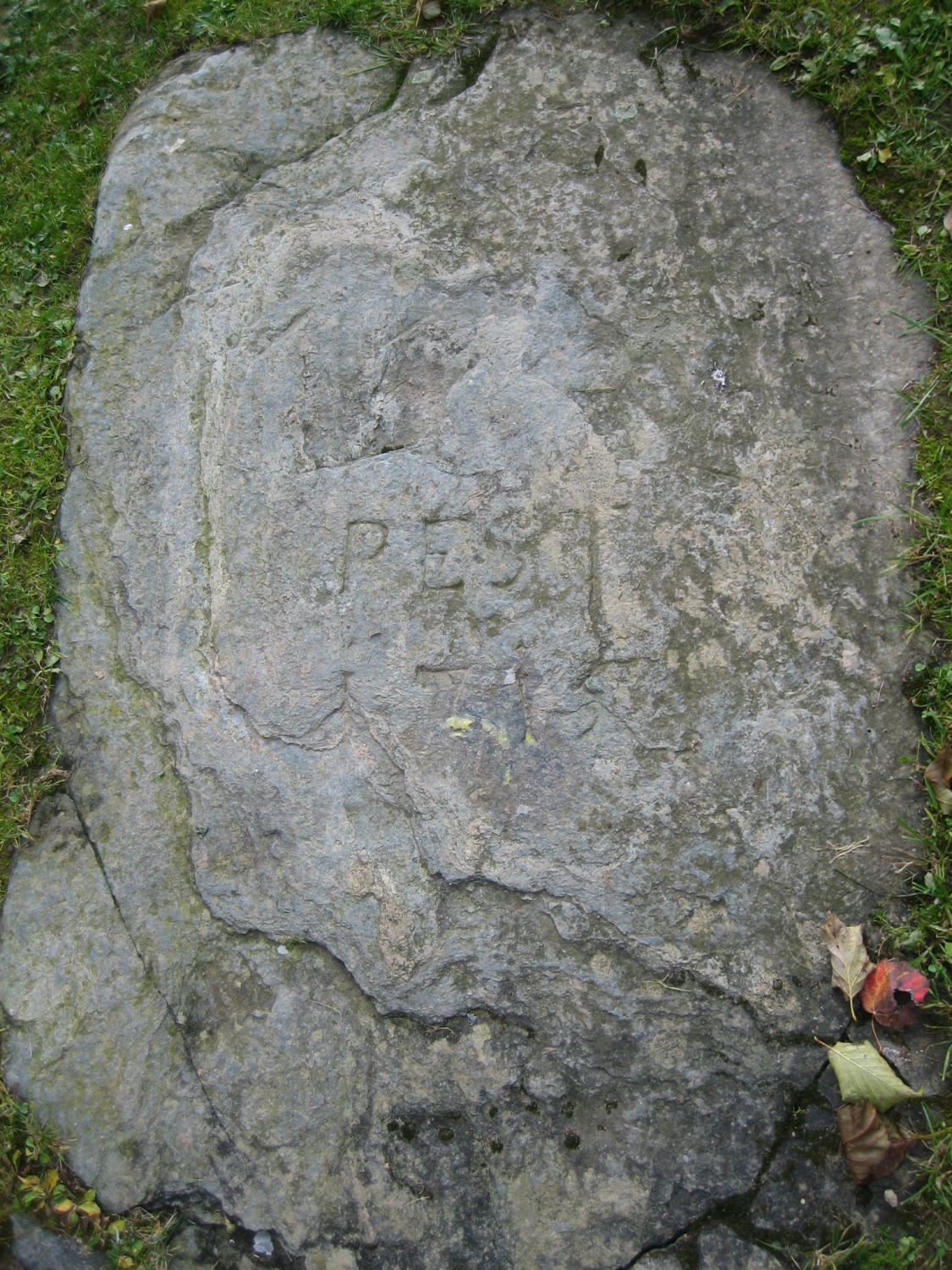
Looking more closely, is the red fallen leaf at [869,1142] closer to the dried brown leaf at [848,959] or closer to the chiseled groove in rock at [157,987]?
the dried brown leaf at [848,959]

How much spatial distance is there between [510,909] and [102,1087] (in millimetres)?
1031

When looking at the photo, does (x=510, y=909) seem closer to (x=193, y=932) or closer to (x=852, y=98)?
(x=193, y=932)

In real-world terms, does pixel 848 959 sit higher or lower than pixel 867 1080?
higher

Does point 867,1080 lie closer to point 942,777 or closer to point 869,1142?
point 869,1142

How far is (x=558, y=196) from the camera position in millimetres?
2340

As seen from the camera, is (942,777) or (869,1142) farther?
(942,777)

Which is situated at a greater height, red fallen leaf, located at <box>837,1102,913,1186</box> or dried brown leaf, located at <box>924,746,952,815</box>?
dried brown leaf, located at <box>924,746,952,815</box>

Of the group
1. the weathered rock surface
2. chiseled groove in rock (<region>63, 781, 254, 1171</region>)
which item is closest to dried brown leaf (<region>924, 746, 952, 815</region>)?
the weathered rock surface

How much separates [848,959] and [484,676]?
0.94 metres

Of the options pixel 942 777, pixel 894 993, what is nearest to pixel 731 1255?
pixel 894 993

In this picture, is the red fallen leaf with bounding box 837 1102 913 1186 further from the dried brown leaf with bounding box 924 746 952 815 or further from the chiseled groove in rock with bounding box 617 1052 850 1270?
the dried brown leaf with bounding box 924 746 952 815

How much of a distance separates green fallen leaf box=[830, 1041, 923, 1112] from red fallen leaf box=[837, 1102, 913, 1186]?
20 millimetres

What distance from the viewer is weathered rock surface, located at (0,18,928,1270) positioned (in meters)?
2.09

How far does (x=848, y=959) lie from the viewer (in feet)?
6.72
